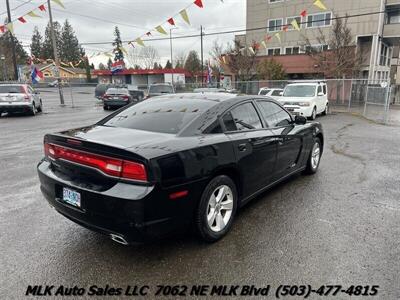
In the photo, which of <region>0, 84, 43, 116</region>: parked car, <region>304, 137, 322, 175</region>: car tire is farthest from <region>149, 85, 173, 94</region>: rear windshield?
<region>304, 137, 322, 175</region>: car tire

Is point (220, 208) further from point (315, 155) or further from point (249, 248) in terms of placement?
point (315, 155)

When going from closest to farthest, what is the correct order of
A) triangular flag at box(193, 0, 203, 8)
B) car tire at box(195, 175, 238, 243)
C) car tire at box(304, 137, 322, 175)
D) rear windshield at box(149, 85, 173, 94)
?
1. car tire at box(195, 175, 238, 243)
2. car tire at box(304, 137, 322, 175)
3. triangular flag at box(193, 0, 203, 8)
4. rear windshield at box(149, 85, 173, 94)

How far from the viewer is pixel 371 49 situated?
27688mm

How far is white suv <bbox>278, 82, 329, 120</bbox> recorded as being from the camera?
1429 centimetres

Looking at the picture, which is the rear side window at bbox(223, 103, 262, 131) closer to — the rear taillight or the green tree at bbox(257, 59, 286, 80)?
the rear taillight

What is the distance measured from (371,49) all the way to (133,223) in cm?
3136

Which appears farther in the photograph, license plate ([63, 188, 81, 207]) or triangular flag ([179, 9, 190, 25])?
triangular flag ([179, 9, 190, 25])

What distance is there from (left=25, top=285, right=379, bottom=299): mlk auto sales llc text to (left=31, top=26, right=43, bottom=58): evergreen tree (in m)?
99.0

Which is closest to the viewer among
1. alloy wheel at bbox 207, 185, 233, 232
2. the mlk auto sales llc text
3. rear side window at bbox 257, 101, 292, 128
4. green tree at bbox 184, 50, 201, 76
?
the mlk auto sales llc text

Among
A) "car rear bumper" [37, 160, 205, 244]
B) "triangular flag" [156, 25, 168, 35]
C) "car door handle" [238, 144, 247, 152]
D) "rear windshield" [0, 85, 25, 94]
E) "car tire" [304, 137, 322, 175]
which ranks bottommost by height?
"car tire" [304, 137, 322, 175]

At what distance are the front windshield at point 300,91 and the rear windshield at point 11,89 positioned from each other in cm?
1278

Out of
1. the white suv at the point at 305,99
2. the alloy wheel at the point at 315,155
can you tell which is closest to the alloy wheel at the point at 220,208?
the alloy wheel at the point at 315,155

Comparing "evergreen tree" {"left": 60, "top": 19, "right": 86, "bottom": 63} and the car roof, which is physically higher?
"evergreen tree" {"left": 60, "top": 19, "right": 86, "bottom": 63}

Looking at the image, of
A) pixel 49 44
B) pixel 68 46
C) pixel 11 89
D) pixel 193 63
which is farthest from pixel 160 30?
pixel 49 44
